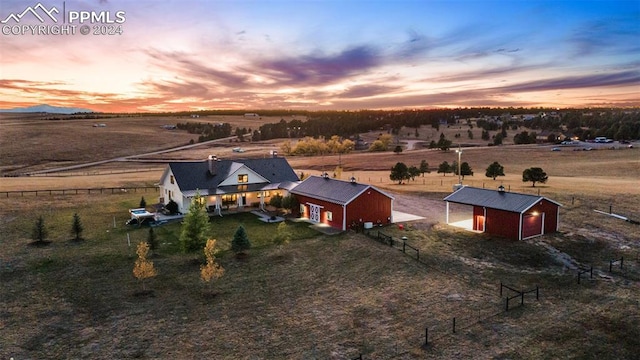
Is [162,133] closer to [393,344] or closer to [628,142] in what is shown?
[628,142]

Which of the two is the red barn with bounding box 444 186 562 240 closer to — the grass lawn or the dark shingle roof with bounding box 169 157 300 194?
the grass lawn

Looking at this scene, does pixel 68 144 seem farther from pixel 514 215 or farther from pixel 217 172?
pixel 514 215

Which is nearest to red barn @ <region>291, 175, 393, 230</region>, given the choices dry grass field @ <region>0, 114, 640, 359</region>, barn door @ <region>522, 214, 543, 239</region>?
dry grass field @ <region>0, 114, 640, 359</region>

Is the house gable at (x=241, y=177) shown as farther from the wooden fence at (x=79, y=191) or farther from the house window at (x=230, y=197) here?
the wooden fence at (x=79, y=191)

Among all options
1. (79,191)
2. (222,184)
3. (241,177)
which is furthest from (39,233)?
(79,191)

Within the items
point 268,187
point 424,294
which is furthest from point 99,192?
point 424,294
